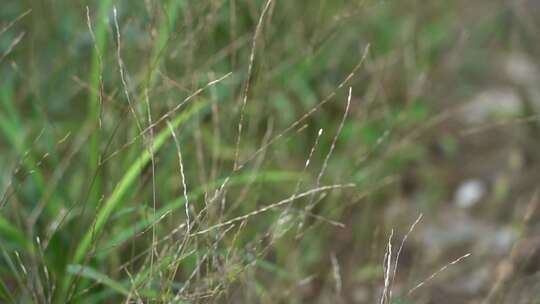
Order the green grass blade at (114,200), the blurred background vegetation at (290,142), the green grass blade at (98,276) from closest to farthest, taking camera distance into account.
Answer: the green grass blade at (98,276), the green grass blade at (114,200), the blurred background vegetation at (290,142)

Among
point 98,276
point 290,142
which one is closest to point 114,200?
point 98,276

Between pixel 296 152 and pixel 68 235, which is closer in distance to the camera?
pixel 68 235

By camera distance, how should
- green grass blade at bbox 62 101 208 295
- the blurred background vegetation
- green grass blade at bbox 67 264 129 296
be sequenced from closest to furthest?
green grass blade at bbox 67 264 129 296
green grass blade at bbox 62 101 208 295
the blurred background vegetation

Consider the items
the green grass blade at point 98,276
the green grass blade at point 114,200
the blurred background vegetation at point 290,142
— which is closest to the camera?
the green grass blade at point 98,276

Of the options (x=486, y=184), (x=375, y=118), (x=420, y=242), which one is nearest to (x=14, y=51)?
(x=375, y=118)

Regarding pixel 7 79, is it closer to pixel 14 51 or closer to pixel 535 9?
pixel 14 51

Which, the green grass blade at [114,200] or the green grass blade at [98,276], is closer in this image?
the green grass blade at [98,276]

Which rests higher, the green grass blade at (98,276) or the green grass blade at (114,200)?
the green grass blade at (114,200)

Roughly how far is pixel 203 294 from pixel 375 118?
3.75 feet

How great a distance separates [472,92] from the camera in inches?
119

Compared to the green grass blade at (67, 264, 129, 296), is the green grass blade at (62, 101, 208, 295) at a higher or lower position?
higher

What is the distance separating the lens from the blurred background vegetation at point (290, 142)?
206 centimetres

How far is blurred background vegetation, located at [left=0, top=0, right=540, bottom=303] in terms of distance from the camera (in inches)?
81.0

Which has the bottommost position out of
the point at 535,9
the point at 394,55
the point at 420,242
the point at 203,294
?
the point at 420,242
